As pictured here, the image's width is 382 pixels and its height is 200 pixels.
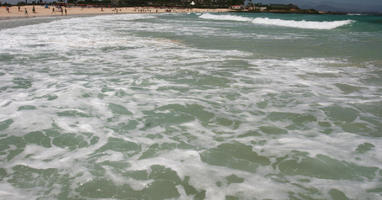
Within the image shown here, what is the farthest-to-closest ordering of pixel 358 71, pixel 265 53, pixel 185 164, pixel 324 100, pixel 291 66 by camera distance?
pixel 265 53 < pixel 291 66 < pixel 358 71 < pixel 324 100 < pixel 185 164

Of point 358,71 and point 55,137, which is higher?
point 358,71

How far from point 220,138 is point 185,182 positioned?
1160mm

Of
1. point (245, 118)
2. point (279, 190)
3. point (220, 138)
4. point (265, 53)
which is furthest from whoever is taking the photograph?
point (265, 53)

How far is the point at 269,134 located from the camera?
4.18 meters

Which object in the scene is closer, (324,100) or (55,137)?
(55,137)

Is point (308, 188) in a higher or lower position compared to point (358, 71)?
lower

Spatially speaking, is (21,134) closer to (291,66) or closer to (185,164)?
(185,164)

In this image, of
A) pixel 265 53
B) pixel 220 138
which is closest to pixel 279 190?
pixel 220 138

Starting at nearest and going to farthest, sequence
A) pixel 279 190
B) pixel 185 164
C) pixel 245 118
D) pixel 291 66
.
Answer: pixel 279 190 → pixel 185 164 → pixel 245 118 → pixel 291 66

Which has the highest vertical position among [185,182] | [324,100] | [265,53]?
[265,53]

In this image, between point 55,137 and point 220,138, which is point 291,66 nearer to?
point 220,138

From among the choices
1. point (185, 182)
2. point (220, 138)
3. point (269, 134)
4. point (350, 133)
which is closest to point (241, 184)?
point (185, 182)

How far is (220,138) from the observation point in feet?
13.3

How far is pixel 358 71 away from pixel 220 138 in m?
6.74
